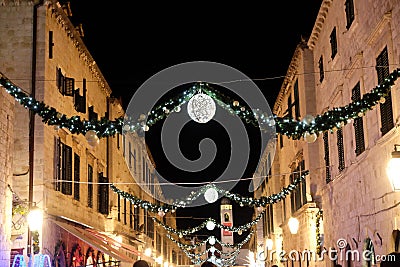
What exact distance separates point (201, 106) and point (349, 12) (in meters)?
8.11

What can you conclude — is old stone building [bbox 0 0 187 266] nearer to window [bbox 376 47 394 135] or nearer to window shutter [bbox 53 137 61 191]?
window shutter [bbox 53 137 61 191]

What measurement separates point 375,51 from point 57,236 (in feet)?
39.5

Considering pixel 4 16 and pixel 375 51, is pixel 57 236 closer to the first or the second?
pixel 4 16

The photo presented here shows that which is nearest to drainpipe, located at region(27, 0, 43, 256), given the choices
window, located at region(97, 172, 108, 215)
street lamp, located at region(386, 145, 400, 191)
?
window, located at region(97, 172, 108, 215)

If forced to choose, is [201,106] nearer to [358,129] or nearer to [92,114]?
[358,129]

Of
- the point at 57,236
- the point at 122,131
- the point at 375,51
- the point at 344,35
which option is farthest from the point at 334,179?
the point at 122,131

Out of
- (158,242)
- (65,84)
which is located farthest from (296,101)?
(158,242)

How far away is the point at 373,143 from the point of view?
1647 centimetres

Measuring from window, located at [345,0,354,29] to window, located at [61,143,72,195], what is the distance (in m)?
10.4

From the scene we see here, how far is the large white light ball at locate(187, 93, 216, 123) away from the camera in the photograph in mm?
12987

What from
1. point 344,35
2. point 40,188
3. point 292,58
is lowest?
point 40,188

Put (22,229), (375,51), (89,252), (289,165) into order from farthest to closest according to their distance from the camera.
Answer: (289,165)
(89,252)
(22,229)
(375,51)

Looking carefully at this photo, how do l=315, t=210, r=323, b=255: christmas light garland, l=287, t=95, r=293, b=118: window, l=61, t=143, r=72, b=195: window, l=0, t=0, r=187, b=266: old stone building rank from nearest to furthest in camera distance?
l=0, t=0, r=187, b=266: old stone building
l=61, t=143, r=72, b=195: window
l=315, t=210, r=323, b=255: christmas light garland
l=287, t=95, r=293, b=118: window

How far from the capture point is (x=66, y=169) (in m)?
23.0
